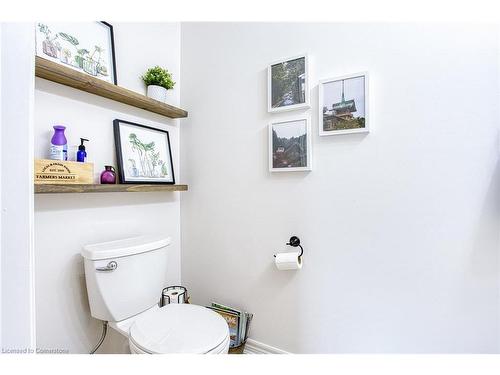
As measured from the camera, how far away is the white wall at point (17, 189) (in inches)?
16.9

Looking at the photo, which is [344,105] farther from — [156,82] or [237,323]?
[237,323]

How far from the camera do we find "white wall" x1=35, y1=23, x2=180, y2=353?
109 centimetres

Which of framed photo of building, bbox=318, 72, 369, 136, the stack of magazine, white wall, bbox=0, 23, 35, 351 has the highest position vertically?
framed photo of building, bbox=318, 72, 369, 136

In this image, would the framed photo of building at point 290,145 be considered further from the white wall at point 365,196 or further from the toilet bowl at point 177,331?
the toilet bowl at point 177,331

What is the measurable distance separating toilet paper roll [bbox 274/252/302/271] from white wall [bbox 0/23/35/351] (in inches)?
38.0

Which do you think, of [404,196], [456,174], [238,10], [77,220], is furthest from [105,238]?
[456,174]

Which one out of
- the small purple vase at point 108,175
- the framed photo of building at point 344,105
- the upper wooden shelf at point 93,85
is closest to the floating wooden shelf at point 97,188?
the small purple vase at point 108,175

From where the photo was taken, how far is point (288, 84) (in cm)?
135

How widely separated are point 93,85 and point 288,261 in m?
1.19

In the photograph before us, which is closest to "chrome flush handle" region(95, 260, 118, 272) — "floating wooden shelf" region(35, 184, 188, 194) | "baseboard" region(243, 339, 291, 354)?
"floating wooden shelf" region(35, 184, 188, 194)

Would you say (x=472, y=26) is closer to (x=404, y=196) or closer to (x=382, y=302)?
(x=404, y=196)

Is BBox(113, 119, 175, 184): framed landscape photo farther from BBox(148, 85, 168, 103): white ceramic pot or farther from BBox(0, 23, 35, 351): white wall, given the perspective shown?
BBox(0, 23, 35, 351): white wall

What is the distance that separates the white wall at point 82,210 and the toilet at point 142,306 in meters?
0.11

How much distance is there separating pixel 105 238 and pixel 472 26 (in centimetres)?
183
